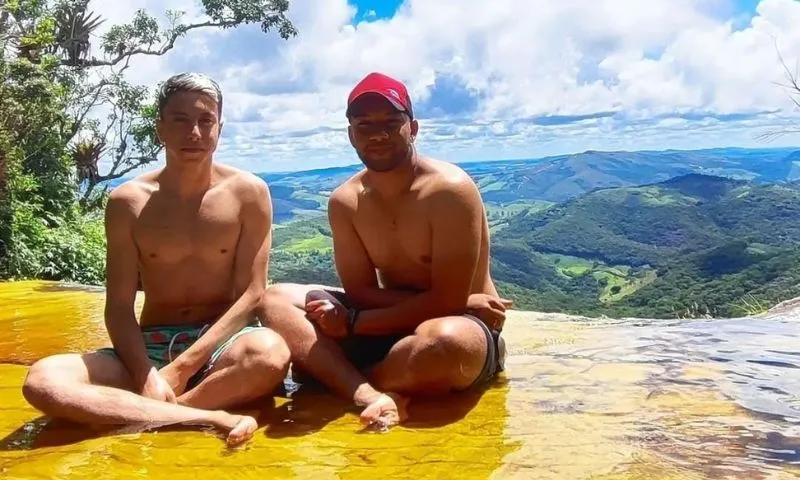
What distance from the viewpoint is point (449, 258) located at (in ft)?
10.3

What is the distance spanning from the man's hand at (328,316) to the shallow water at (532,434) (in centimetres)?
32

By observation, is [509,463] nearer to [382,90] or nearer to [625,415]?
[625,415]

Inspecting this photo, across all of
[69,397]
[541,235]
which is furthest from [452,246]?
[541,235]

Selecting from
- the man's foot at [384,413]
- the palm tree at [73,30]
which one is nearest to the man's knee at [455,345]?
the man's foot at [384,413]

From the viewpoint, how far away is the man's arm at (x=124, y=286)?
3.06m

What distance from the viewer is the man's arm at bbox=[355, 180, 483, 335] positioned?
316 cm

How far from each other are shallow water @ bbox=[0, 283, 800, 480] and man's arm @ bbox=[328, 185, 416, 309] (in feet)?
1.63

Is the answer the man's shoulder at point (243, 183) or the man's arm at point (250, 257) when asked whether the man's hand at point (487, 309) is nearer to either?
the man's arm at point (250, 257)

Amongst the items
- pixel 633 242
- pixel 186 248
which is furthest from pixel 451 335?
pixel 633 242

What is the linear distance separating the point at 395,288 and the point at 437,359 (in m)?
0.56

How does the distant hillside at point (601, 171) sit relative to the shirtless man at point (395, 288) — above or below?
below

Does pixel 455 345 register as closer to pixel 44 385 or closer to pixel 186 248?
pixel 186 248

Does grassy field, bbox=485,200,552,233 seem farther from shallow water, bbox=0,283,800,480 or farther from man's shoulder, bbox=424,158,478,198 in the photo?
man's shoulder, bbox=424,158,478,198

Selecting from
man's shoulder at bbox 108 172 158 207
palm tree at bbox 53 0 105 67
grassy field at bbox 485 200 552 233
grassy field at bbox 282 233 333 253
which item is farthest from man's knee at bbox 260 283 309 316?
grassy field at bbox 485 200 552 233
